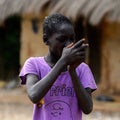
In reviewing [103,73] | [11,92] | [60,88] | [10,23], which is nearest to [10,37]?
[10,23]

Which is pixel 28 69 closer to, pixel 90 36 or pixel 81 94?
pixel 81 94

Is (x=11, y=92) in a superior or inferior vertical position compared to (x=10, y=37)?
inferior

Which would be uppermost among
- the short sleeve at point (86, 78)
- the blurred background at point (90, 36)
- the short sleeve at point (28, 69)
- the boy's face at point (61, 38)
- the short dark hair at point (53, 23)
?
the blurred background at point (90, 36)

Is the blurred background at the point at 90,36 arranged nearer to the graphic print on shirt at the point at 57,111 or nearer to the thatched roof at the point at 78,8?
the thatched roof at the point at 78,8

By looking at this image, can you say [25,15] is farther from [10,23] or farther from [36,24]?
[10,23]

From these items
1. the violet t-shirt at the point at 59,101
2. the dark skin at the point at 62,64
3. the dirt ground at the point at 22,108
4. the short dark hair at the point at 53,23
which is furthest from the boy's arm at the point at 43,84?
the dirt ground at the point at 22,108

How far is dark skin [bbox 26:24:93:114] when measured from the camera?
2732mm

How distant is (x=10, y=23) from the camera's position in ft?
50.9

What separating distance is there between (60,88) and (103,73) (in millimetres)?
8449

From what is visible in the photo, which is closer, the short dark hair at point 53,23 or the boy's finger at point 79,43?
the boy's finger at point 79,43

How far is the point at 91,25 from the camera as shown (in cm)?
1160

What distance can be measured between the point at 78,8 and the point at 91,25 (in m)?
0.94

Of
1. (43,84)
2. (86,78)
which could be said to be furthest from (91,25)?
(43,84)

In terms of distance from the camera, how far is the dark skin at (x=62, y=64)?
108 inches
